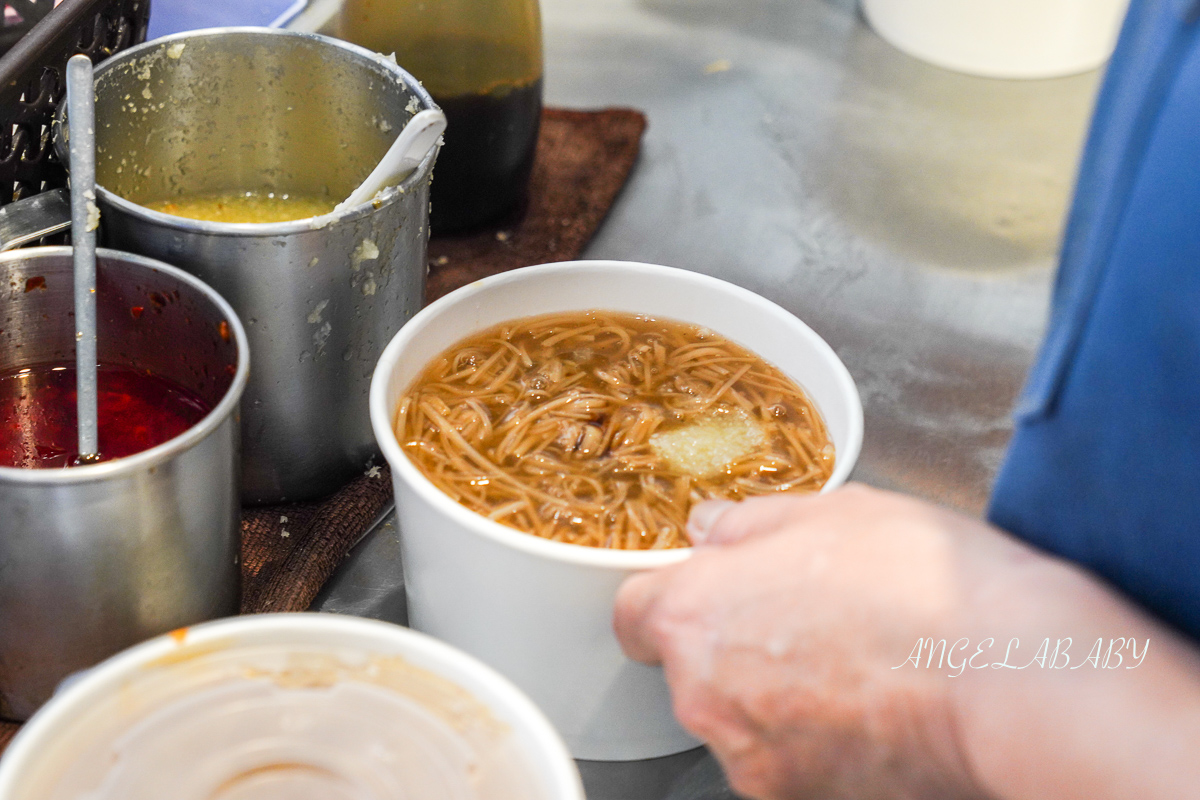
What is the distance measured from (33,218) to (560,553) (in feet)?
1.70

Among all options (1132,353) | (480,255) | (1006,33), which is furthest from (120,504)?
(1006,33)

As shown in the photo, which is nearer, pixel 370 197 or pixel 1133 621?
pixel 1133 621

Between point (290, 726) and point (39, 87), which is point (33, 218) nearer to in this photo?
point (39, 87)

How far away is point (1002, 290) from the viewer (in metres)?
1.38

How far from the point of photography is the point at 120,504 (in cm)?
71

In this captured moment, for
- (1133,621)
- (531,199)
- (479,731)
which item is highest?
(1133,621)

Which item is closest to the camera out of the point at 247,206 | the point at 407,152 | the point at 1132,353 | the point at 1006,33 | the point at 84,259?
the point at 1132,353

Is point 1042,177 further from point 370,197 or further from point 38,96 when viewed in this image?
point 38,96

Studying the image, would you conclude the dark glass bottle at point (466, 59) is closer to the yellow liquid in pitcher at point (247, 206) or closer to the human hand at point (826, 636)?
the yellow liquid in pitcher at point (247, 206)

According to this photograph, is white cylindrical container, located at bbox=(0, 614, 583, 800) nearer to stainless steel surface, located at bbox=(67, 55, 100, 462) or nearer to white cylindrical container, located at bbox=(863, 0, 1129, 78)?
stainless steel surface, located at bbox=(67, 55, 100, 462)

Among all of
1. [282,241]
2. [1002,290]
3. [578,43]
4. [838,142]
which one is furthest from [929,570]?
[578,43]

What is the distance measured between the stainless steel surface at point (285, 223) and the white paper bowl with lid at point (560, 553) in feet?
0.27

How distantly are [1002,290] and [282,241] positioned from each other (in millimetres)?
900

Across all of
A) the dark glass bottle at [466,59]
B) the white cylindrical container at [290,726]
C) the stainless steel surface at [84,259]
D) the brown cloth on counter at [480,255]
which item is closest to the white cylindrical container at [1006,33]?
the brown cloth on counter at [480,255]
